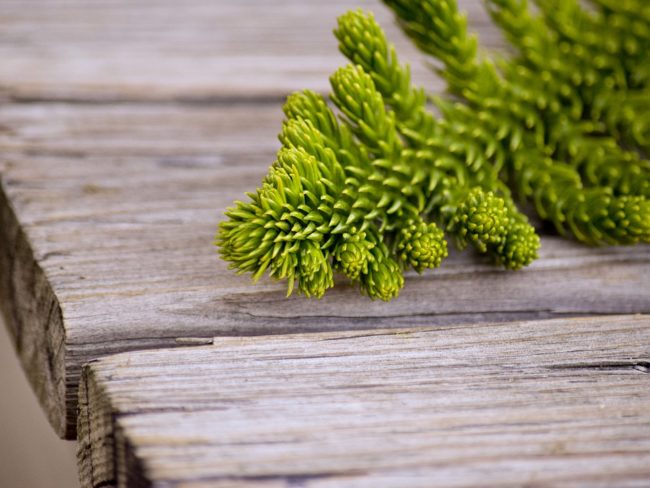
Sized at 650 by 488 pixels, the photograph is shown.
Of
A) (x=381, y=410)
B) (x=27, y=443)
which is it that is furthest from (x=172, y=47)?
(x=27, y=443)

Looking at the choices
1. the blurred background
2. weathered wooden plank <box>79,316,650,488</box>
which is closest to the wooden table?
weathered wooden plank <box>79,316,650,488</box>

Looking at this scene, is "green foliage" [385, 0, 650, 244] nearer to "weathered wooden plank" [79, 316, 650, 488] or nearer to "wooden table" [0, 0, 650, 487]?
"wooden table" [0, 0, 650, 487]

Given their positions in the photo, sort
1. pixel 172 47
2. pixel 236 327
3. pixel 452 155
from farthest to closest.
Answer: pixel 172 47 → pixel 452 155 → pixel 236 327

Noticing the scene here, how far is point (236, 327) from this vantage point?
2.46 ft

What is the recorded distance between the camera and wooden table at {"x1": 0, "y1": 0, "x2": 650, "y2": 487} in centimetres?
58

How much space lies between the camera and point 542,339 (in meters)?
0.73

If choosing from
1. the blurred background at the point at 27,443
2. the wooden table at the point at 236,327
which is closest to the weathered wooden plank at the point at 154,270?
the wooden table at the point at 236,327

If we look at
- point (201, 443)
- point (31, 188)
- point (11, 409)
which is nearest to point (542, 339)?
point (201, 443)

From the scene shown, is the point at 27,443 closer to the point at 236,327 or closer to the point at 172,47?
the point at 172,47

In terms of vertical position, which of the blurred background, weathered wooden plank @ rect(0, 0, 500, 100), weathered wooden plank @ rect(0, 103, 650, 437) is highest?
weathered wooden plank @ rect(0, 0, 500, 100)

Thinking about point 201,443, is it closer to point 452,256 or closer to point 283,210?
point 283,210

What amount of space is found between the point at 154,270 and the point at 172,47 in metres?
0.52

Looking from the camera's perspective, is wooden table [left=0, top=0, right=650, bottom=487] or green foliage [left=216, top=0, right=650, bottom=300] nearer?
wooden table [left=0, top=0, right=650, bottom=487]

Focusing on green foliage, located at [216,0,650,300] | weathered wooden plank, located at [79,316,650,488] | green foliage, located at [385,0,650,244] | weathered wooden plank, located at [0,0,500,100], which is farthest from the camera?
weathered wooden plank, located at [0,0,500,100]
